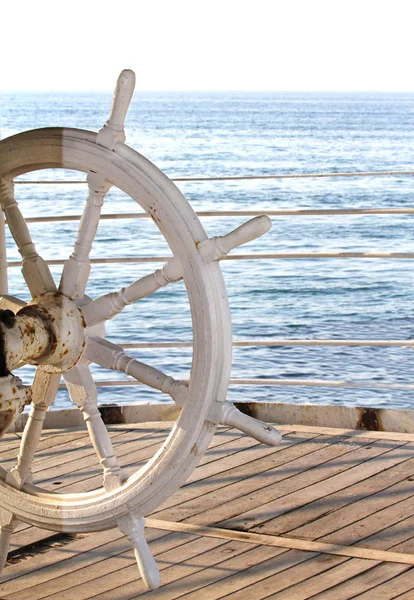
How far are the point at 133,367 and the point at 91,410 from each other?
5.8 inches

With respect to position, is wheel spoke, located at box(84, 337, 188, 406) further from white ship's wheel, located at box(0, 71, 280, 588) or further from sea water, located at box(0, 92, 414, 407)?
sea water, located at box(0, 92, 414, 407)

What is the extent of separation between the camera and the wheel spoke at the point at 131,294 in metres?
1.62

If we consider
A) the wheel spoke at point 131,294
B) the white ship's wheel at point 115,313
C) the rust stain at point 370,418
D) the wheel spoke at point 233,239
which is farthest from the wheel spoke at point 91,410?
the rust stain at point 370,418

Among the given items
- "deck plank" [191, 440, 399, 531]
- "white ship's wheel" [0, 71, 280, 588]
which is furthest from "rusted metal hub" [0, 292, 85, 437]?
"deck plank" [191, 440, 399, 531]

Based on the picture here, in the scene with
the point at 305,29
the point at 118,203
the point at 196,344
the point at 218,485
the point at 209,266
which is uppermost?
the point at 305,29

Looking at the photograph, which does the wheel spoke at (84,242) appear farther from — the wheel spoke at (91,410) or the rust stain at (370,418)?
the rust stain at (370,418)

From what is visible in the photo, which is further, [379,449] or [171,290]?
[171,290]

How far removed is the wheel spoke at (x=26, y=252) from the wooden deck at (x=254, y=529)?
56 cm

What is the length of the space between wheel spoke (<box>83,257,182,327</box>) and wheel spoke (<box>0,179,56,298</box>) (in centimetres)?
10

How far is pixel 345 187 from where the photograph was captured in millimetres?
21781

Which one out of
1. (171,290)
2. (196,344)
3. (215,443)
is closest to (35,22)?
(196,344)

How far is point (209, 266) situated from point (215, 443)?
1112 mm

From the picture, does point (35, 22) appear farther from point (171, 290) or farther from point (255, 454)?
point (171, 290)

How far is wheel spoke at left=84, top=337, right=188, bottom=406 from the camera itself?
1.65m
